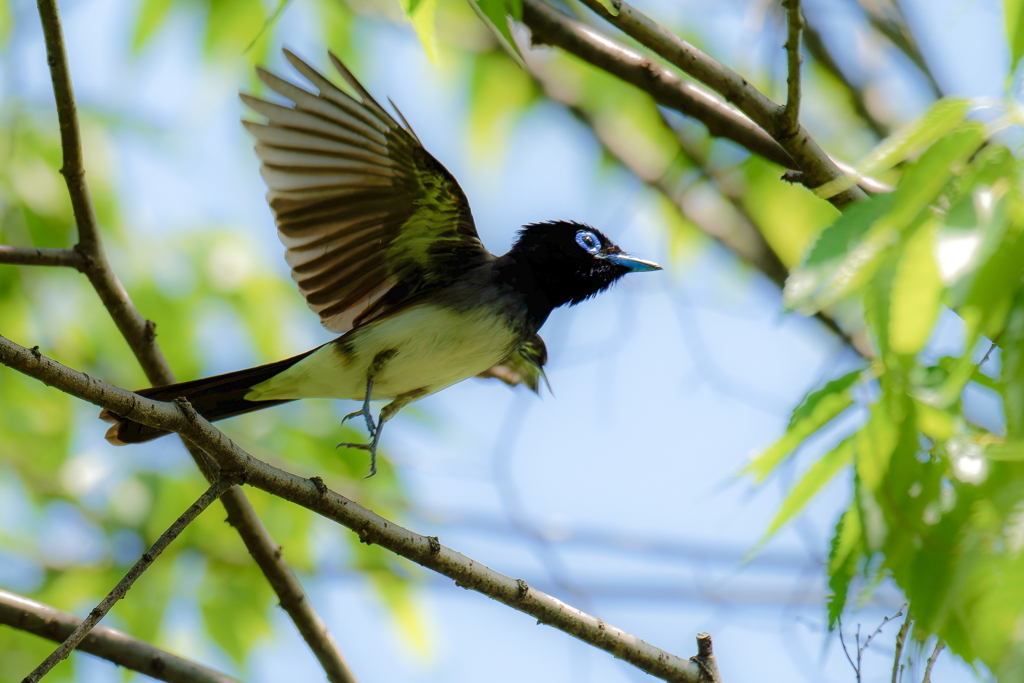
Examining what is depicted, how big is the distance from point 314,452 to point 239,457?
2.56m

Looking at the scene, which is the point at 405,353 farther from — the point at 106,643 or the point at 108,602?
the point at 108,602

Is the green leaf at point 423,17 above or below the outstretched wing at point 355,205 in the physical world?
below

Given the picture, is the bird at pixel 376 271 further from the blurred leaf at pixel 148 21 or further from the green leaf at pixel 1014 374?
the green leaf at pixel 1014 374

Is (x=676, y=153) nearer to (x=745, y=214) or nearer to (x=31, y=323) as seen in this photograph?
(x=745, y=214)

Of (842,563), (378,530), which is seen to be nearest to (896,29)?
(378,530)

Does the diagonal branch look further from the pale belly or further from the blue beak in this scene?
the blue beak

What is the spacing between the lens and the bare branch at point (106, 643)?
9.73ft

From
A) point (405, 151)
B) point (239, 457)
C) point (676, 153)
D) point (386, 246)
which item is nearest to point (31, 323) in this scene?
point (386, 246)

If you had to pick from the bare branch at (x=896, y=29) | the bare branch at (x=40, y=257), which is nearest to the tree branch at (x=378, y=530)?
the bare branch at (x=40, y=257)

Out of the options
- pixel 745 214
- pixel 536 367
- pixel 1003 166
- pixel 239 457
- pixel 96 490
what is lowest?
pixel 1003 166

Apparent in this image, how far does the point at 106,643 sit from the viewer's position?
307 centimetres

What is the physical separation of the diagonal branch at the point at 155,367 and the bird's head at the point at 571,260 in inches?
71.7

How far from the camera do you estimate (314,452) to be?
5.06 metres

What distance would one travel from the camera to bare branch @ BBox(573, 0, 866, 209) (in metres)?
3.12
